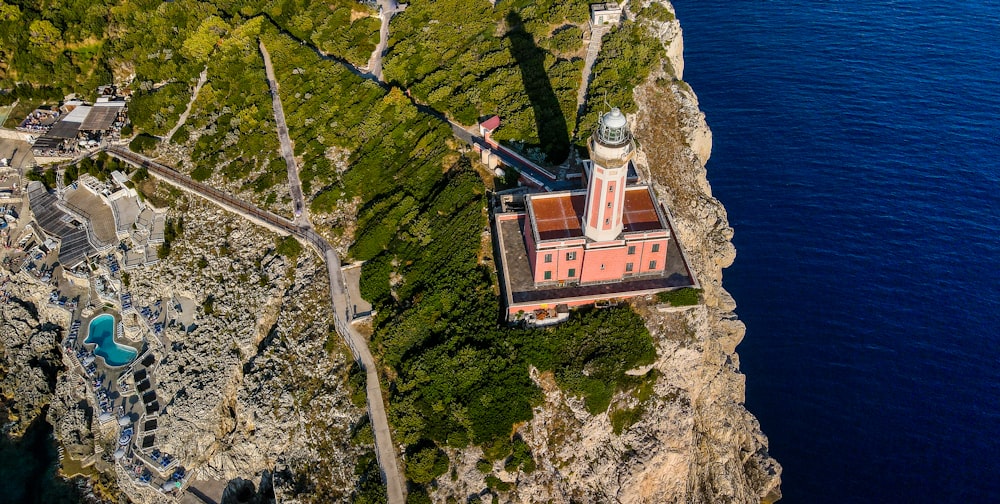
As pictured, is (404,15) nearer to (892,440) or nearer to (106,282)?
(106,282)

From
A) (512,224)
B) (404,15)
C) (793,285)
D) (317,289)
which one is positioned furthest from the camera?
(404,15)

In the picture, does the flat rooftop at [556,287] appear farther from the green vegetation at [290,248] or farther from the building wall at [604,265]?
the green vegetation at [290,248]

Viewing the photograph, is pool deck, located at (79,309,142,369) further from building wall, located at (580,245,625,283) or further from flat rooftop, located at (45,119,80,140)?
building wall, located at (580,245,625,283)

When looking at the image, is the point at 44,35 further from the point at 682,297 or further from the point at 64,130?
the point at 682,297

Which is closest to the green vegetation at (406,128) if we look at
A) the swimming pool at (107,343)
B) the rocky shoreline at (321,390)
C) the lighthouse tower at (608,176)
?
the rocky shoreline at (321,390)

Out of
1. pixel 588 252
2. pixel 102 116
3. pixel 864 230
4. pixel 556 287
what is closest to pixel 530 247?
pixel 556 287

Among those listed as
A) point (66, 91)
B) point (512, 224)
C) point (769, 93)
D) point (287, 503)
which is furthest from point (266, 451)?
point (769, 93)
